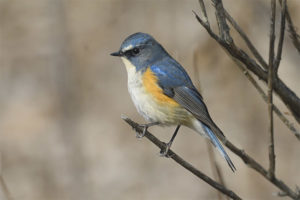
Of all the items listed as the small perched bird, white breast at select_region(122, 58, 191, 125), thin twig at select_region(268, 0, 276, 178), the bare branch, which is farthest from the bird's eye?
thin twig at select_region(268, 0, 276, 178)

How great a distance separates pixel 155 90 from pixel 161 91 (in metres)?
0.05

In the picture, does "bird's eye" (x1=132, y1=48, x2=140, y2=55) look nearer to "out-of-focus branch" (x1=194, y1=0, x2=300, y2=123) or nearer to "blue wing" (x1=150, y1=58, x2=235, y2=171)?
"blue wing" (x1=150, y1=58, x2=235, y2=171)

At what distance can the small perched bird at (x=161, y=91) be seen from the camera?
13.1 feet

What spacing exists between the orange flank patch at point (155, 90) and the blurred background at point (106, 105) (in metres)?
2.62

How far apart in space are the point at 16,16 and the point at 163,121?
5.74m

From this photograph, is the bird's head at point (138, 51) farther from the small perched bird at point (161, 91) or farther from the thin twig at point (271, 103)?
the thin twig at point (271, 103)

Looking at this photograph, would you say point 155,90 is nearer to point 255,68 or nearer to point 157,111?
point 157,111

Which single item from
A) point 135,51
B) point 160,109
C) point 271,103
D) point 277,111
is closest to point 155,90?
point 160,109

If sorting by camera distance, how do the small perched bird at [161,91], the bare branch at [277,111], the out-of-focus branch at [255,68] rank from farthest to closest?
the small perched bird at [161,91] < the bare branch at [277,111] < the out-of-focus branch at [255,68]

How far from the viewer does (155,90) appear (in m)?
4.11

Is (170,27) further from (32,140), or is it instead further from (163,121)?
(163,121)

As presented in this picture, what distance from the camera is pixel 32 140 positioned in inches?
320

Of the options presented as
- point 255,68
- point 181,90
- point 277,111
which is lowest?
point 277,111

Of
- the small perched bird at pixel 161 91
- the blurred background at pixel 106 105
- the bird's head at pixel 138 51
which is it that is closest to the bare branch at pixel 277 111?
the small perched bird at pixel 161 91
